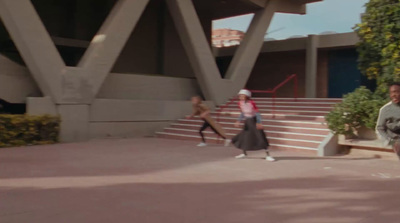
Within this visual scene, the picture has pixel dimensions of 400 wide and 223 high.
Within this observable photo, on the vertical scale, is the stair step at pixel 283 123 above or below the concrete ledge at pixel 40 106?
below

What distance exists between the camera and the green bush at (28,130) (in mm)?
10141

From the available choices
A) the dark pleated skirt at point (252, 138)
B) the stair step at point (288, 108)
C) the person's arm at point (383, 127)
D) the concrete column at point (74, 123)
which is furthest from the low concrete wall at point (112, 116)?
the person's arm at point (383, 127)

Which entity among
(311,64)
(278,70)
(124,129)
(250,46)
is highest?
(250,46)

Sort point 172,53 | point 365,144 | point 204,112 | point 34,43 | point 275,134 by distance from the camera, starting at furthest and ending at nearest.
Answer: point 172,53, point 275,134, point 34,43, point 204,112, point 365,144

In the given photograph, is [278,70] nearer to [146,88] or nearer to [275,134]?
[146,88]

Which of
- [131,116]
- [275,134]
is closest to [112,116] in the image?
[131,116]

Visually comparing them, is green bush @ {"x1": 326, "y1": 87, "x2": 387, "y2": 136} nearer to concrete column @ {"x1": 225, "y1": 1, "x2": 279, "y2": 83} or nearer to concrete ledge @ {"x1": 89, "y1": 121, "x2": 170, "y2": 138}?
concrete ledge @ {"x1": 89, "y1": 121, "x2": 170, "y2": 138}

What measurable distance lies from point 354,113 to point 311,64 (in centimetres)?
1139

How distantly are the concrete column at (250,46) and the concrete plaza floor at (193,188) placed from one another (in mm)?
8127

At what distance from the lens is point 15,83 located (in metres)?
11.6

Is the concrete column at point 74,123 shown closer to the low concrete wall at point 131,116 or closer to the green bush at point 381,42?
the low concrete wall at point 131,116

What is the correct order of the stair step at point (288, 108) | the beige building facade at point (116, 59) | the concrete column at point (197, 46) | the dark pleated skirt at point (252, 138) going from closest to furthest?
the dark pleated skirt at point (252, 138), the beige building facade at point (116, 59), the stair step at point (288, 108), the concrete column at point (197, 46)

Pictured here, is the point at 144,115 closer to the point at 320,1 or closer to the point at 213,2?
the point at 213,2

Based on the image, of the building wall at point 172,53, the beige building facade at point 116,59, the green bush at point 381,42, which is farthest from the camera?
the building wall at point 172,53
